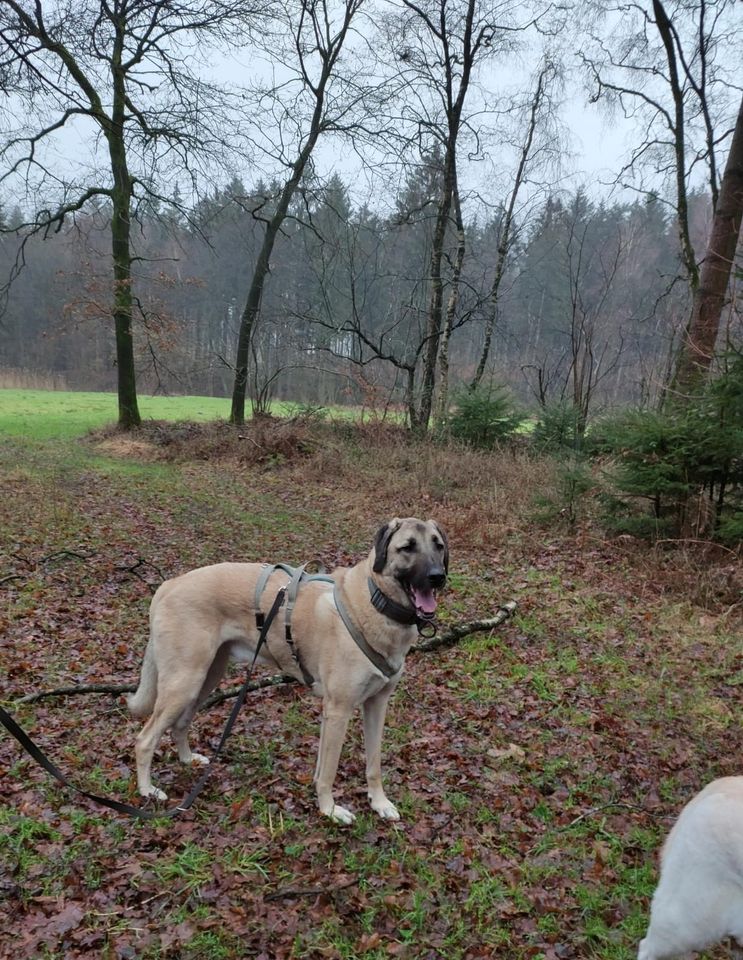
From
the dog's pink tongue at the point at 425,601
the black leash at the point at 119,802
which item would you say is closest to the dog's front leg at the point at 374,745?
the dog's pink tongue at the point at 425,601

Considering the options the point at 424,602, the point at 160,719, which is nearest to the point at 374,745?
the point at 424,602

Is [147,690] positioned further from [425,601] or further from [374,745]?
[425,601]

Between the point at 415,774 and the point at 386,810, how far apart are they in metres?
0.47

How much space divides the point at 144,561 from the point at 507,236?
1810cm

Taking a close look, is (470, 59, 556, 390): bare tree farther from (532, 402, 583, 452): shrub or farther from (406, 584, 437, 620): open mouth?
(406, 584, 437, 620): open mouth

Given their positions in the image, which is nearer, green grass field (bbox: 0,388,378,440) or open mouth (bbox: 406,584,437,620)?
open mouth (bbox: 406,584,437,620)

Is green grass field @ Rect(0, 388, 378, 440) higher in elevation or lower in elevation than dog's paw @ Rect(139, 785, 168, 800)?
higher

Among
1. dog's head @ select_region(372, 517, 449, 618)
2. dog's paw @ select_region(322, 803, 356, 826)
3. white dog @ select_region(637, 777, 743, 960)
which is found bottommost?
dog's paw @ select_region(322, 803, 356, 826)

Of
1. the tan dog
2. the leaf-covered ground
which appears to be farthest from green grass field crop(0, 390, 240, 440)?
the tan dog

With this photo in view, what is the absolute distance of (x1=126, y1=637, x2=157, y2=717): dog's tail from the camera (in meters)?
3.85

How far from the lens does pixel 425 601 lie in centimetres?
356

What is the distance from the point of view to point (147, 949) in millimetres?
2738

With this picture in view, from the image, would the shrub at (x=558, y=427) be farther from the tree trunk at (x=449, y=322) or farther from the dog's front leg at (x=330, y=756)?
the dog's front leg at (x=330, y=756)

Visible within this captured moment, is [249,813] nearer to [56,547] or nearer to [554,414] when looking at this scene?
[56,547]
